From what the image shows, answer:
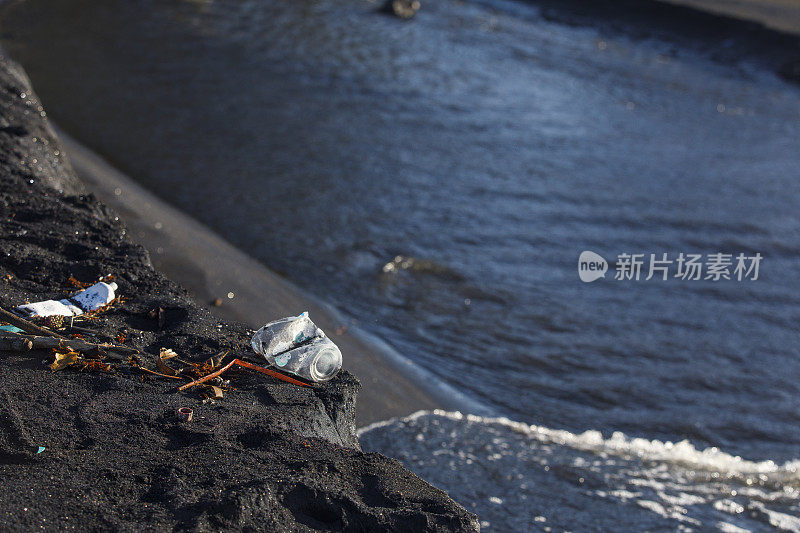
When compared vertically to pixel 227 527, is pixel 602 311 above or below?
below

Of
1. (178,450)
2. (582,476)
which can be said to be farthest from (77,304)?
(582,476)

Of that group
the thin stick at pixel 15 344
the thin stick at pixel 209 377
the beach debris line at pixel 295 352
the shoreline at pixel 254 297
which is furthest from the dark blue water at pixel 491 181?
the thin stick at pixel 15 344

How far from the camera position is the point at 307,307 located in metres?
6.01

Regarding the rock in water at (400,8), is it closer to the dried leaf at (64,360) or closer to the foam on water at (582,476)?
the foam on water at (582,476)

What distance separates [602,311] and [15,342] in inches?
194

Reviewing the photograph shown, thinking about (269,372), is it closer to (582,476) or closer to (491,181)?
(582,476)

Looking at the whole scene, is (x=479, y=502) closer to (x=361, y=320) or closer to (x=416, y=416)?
(x=416, y=416)

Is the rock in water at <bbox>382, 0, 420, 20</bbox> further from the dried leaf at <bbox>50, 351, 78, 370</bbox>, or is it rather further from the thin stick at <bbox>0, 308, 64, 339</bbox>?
the dried leaf at <bbox>50, 351, 78, 370</bbox>

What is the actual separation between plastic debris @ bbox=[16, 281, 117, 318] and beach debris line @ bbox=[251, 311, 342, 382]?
0.88 metres

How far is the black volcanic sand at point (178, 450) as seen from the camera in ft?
8.60

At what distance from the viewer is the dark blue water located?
6066mm

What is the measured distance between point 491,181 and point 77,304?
558 cm

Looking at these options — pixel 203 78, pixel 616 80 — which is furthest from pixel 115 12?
pixel 616 80

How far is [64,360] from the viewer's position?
3.29 metres
